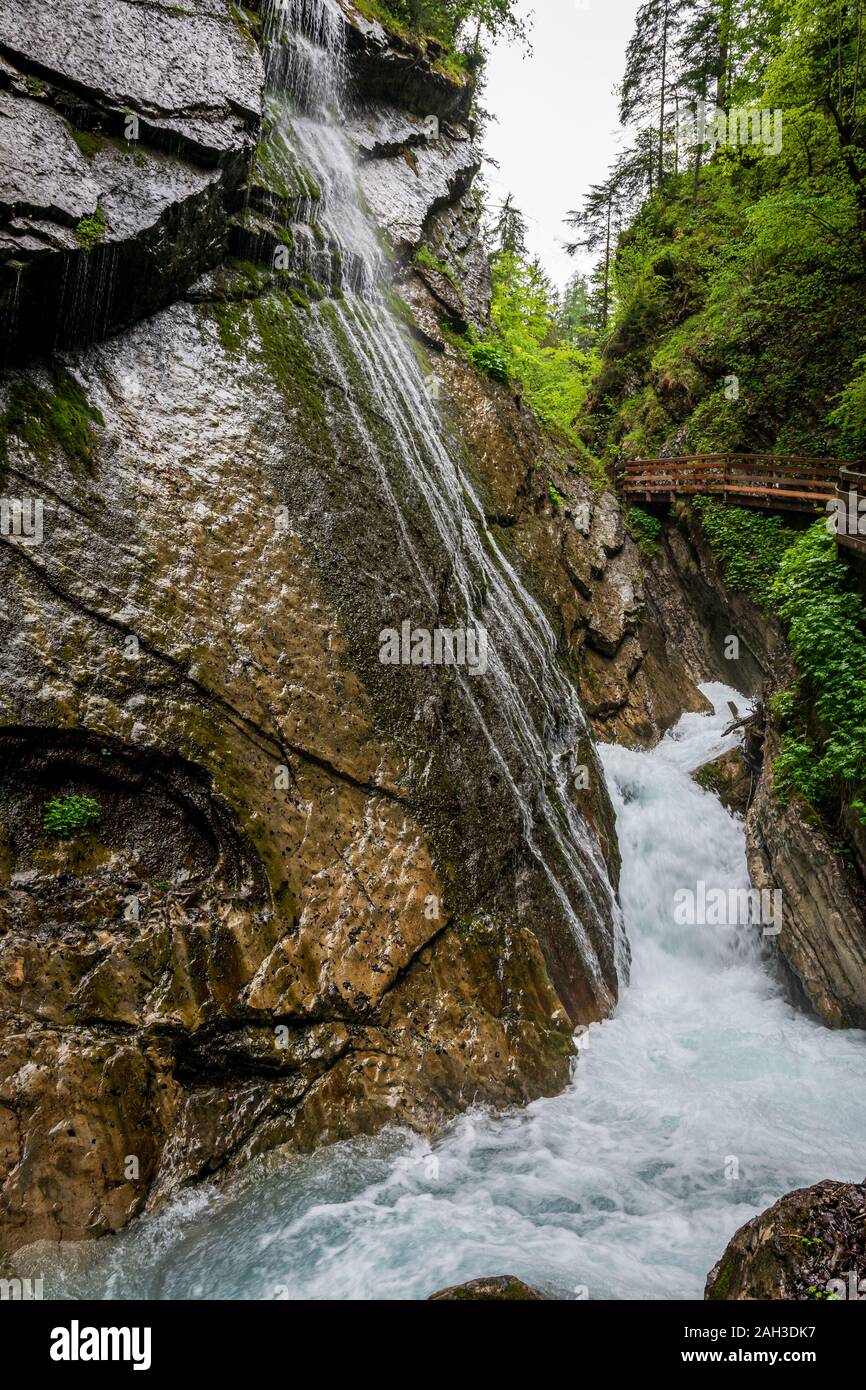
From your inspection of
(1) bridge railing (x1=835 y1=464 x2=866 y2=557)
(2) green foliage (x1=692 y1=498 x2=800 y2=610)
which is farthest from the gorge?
(2) green foliage (x1=692 y1=498 x2=800 y2=610)

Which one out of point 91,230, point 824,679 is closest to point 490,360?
point 91,230

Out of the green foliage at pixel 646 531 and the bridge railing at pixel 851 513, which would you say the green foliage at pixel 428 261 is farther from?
the bridge railing at pixel 851 513

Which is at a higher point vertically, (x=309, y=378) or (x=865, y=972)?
(x=309, y=378)

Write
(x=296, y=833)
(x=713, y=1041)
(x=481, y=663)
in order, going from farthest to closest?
(x=481, y=663), (x=713, y=1041), (x=296, y=833)

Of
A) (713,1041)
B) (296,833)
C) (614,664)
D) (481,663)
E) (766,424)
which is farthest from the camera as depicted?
(766,424)

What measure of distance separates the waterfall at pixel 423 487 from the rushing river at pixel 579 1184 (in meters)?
1.38

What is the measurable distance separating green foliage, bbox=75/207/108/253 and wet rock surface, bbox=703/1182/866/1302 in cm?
943

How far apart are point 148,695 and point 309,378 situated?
515 cm

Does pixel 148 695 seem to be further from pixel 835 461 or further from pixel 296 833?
pixel 835 461

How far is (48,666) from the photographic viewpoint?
5.70 meters

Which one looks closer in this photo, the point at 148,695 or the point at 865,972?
the point at 148,695

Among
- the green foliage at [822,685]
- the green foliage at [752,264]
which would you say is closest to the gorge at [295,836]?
the green foliage at [822,685]

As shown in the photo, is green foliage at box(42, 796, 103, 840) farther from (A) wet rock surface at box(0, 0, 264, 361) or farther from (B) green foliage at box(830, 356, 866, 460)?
(B) green foliage at box(830, 356, 866, 460)

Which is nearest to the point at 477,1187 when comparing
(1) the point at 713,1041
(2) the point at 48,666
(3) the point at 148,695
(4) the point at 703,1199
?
(4) the point at 703,1199
